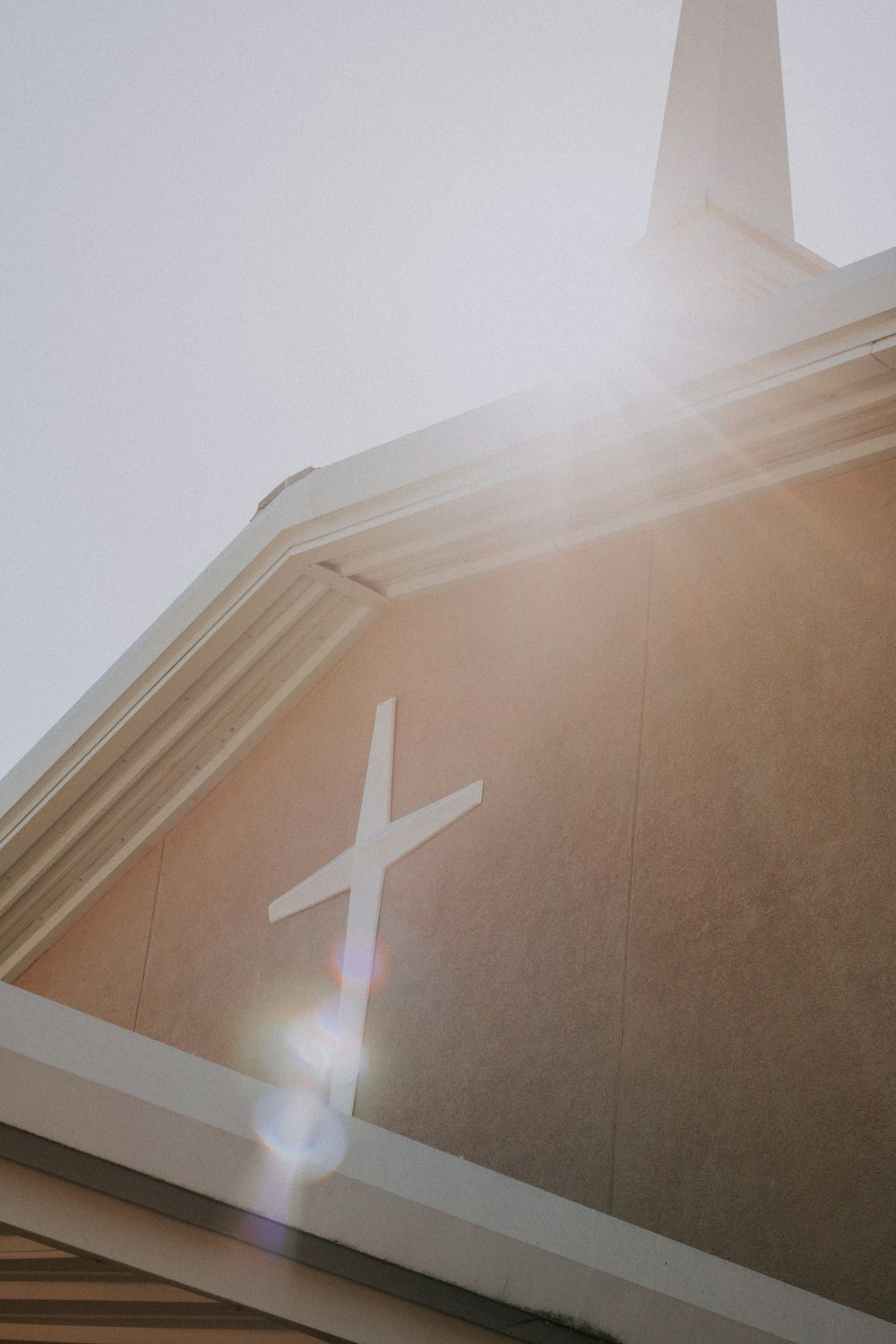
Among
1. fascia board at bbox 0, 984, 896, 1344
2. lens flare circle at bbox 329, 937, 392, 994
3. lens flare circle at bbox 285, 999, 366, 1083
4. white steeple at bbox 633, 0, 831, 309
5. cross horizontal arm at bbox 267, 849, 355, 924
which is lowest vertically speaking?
fascia board at bbox 0, 984, 896, 1344

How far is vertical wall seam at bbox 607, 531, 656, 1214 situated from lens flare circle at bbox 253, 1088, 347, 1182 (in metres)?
2.49

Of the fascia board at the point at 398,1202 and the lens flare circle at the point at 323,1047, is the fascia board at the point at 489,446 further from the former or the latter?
the fascia board at the point at 398,1202

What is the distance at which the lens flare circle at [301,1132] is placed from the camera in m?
2.45

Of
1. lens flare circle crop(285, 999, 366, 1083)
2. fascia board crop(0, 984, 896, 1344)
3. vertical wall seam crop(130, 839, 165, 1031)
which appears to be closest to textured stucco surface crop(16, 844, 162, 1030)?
vertical wall seam crop(130, 839, 165, 1031)

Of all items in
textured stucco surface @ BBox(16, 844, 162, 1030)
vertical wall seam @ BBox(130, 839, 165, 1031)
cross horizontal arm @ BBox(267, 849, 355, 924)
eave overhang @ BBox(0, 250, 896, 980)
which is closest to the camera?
eave overhang @ BBox(0, 250, 896, 980)

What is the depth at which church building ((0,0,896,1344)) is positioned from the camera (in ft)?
8.13

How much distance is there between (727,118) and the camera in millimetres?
11062

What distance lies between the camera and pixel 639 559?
5715 mm

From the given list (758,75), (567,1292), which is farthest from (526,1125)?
(758,75)

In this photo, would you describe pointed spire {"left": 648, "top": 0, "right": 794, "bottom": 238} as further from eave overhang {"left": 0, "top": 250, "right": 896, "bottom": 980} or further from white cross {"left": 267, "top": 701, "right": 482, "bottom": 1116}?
white cross {"left": 267, "top": 701, "right": 482, "bottom": 1116}

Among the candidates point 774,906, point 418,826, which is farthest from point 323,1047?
point 774,906

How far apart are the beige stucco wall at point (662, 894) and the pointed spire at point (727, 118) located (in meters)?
5.11

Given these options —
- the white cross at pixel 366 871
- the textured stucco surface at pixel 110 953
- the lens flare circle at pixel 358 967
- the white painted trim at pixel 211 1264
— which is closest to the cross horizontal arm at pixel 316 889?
the white cross at pixel 366 871

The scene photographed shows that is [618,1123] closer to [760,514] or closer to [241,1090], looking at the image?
[760,514]
